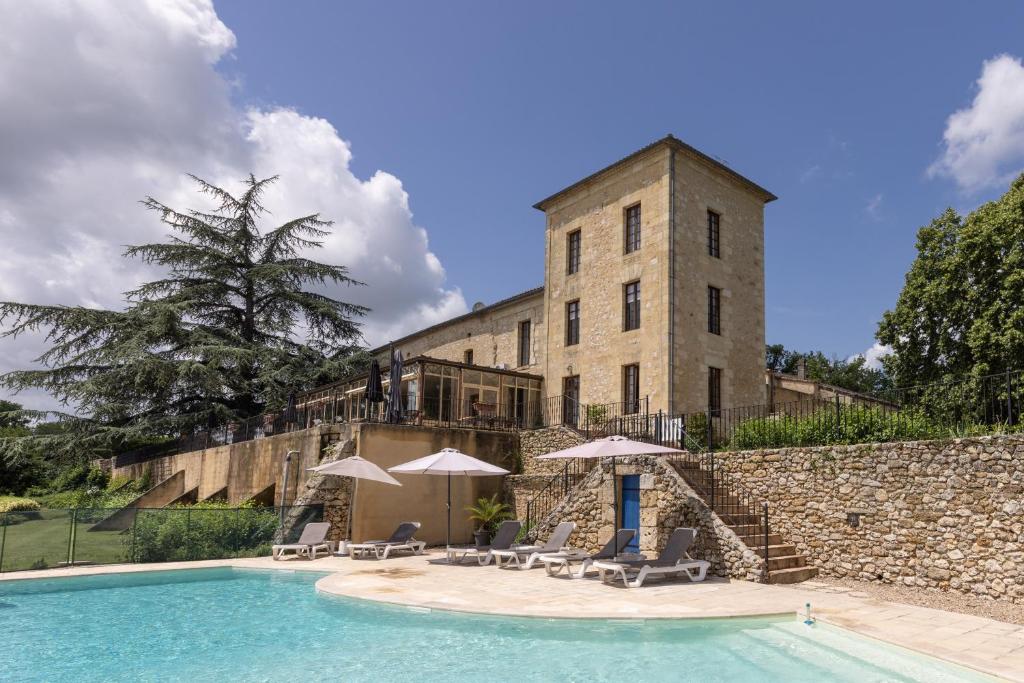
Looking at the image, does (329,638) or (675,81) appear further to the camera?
(675,81)

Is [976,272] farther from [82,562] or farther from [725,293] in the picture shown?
[82,562]

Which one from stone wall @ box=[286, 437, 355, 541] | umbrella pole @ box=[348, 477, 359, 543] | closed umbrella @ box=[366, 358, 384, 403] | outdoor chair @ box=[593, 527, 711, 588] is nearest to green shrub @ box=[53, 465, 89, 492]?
closed umbrella @ box=[366, 358, 384, 403]

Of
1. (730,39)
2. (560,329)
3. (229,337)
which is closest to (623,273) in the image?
(560,329)

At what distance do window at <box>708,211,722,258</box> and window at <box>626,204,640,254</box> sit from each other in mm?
2353

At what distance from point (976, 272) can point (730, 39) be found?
30.9ft

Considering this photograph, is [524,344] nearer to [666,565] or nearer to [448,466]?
[448,466]

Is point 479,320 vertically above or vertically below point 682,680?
above

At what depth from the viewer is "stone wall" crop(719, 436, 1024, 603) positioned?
10.2 m

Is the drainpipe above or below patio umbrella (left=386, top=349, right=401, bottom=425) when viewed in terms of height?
above

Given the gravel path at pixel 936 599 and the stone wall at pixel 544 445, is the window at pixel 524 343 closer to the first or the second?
the stone wall at pixel 544 445

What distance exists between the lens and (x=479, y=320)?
98.2 ft

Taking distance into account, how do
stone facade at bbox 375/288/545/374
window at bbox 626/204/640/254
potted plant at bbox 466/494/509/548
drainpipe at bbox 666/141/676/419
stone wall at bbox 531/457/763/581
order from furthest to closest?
stone facade at bbox 375/288/545/374 < window at bbox 626/204/640/254 < drainpipe at bbox 666/141/676/419 < potted plant at bbox 466/494/509/548 < stone wall at bbox 531/457/763/581

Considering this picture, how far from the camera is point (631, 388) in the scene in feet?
69.7

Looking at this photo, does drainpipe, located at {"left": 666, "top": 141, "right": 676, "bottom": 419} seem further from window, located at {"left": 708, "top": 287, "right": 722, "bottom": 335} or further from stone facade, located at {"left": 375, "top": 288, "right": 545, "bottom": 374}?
stone facade, located at {"left": 375, "top": 288, "right": 545, "bottom": 374}
